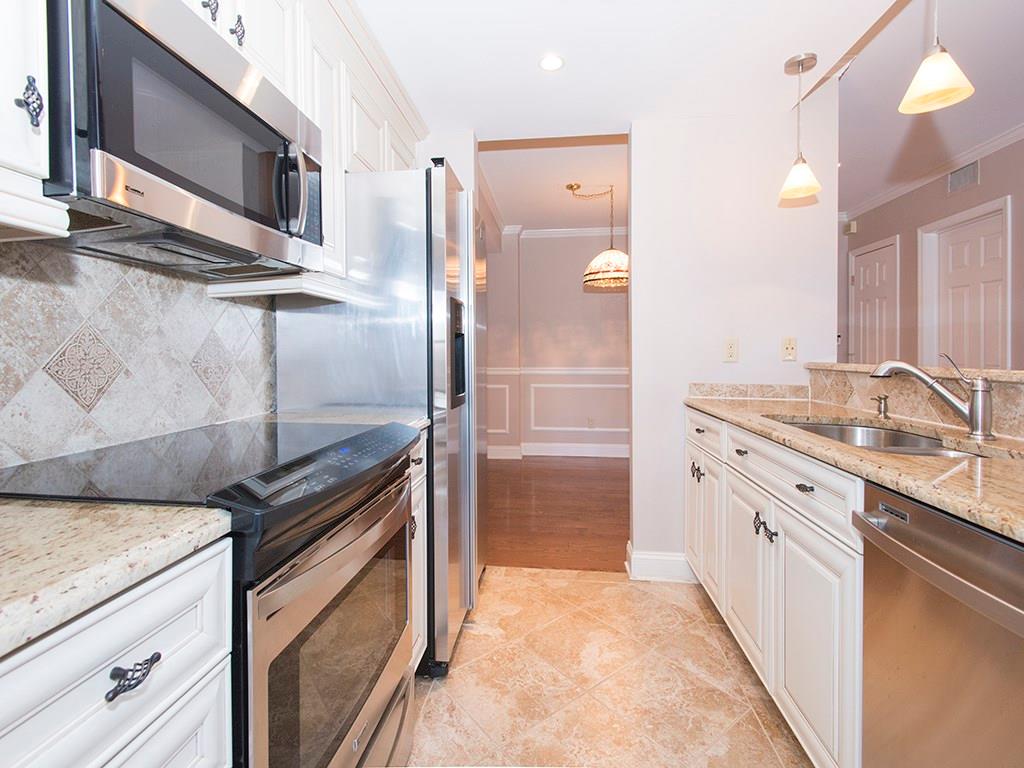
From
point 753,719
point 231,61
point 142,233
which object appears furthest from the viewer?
point 753,719

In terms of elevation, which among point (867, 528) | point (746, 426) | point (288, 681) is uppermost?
point (746, 426)

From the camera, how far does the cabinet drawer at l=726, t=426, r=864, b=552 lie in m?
1.10

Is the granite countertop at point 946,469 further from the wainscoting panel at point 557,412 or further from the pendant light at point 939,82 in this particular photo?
the wainscoting panel at point 557,412

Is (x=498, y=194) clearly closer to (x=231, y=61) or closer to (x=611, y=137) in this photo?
(x=611, y=137)

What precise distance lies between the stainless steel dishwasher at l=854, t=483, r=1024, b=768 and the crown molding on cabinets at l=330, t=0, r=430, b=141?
2110 mm

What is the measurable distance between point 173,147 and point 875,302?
14.7 ft

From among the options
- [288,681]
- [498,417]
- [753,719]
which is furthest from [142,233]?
[498,417]

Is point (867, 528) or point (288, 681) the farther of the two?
point (867, 528)

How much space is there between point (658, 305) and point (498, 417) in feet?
11.6

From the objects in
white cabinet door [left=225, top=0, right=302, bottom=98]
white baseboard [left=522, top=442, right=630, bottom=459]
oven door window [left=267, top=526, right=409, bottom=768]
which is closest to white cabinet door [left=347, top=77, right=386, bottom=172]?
white cabinet door [left=225, top=0, right=302, bottom=98]

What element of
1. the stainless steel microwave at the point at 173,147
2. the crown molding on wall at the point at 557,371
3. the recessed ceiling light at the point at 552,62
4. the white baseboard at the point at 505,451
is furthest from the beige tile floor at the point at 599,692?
the crown molding on wall at the point at 557,371

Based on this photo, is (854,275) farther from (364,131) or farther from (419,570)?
(419,570)

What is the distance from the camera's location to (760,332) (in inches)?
100

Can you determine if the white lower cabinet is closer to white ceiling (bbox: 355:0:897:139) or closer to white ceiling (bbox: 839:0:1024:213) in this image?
white ceiling (bbox: 355:0:897:139)
